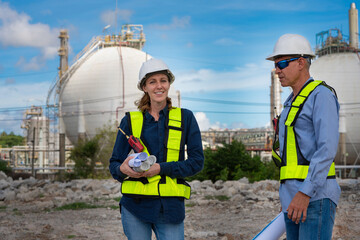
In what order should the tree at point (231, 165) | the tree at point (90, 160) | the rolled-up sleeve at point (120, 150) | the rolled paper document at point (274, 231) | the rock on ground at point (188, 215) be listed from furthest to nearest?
the tree at point (90, 160), the tree at point (231, 165), the rock on ground at point (188, 215), the rolled paper document at point (274, 231), the rolled-up sleeve at point (120, 150)

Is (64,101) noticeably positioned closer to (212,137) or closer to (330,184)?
(212,137)

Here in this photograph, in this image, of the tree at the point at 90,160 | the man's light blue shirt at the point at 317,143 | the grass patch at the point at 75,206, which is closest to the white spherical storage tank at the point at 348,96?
the tree at the point at 90,160

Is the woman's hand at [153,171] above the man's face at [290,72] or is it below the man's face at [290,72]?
below

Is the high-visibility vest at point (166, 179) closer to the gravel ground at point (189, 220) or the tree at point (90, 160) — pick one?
the gravel ground at point (189, 220)

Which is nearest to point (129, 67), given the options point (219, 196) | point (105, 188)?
point (105, 188)

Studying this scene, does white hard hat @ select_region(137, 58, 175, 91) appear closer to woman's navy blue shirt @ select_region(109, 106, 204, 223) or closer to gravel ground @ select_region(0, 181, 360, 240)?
woman's navy blue shirt @ select_region(109, 106, 204, 223)

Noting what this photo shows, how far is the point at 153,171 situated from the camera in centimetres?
239

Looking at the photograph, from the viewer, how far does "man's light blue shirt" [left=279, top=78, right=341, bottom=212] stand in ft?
6.93

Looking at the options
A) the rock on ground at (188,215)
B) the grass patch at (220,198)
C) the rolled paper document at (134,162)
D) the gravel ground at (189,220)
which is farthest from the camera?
the grass patch at (220,198)

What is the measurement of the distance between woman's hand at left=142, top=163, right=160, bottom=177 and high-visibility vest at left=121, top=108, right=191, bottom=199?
6 cm

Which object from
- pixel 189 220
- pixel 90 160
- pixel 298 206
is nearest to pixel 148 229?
pixel 298 206

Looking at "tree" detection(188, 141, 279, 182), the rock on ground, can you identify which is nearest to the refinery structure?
"tree" detection(188, 141, 279, 182)

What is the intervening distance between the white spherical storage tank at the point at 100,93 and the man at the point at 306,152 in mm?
25534

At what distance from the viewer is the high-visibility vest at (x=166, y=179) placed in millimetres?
2436
